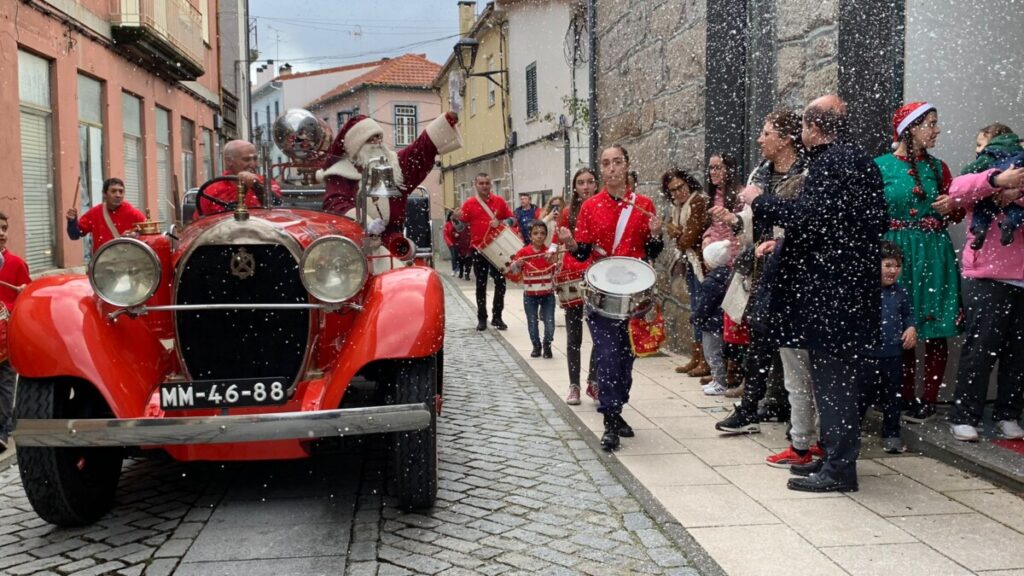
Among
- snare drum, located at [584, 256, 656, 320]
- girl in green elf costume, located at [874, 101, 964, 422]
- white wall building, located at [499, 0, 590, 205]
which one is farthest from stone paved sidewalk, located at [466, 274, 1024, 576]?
white wall building, located at [499, 0, 590, 205]

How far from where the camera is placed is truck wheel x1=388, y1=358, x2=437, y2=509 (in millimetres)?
4359

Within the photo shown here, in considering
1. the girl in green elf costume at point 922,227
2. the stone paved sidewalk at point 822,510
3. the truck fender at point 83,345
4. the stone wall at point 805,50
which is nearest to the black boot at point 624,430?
the stone paved sidewalk at point 822,510

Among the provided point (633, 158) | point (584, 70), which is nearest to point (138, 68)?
point (584, 70)

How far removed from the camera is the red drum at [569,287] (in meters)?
7.08

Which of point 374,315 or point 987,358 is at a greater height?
point 374,315

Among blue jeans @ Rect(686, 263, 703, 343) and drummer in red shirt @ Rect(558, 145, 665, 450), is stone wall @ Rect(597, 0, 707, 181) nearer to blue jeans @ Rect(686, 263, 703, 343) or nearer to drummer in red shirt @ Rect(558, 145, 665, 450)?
blue jeans @ Rect(686, 263, 703, 343)

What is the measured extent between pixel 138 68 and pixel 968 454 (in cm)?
1571

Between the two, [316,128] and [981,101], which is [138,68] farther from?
[981,101]

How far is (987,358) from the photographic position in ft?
17.8

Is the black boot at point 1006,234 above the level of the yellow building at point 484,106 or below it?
below

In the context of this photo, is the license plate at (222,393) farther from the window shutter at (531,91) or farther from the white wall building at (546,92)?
the window shutter at (531,91)

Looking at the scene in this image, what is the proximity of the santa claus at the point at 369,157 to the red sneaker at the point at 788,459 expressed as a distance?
2.54 metres

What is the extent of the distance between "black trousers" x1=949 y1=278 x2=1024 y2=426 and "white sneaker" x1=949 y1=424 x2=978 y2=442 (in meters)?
0.06

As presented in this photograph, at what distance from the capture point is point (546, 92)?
866 inches
